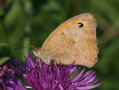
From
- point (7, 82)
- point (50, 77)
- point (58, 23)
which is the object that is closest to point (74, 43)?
point (50, 77)

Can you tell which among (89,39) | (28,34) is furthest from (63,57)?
(28,34)

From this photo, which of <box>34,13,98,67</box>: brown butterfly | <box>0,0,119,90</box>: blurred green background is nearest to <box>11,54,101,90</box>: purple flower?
<box>34,13,98,67</box>: brown butterfly

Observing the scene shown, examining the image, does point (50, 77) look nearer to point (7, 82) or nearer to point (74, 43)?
point (7, 82)

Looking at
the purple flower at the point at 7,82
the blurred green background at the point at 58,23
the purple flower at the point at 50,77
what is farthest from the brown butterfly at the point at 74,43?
the blurred green background at the point at 58,23

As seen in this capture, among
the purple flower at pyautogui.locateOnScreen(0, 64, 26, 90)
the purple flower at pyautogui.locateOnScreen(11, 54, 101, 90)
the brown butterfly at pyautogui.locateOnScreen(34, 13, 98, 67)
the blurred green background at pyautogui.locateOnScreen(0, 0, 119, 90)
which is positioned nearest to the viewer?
the purple flower at pyautogui.locateOnScreen(0, 64, 26, 90)

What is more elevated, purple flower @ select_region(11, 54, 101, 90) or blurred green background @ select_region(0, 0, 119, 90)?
blurred green background @ select_region(0, 0, 119, 90)

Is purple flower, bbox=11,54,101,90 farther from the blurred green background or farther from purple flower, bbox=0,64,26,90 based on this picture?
the blurred green background
